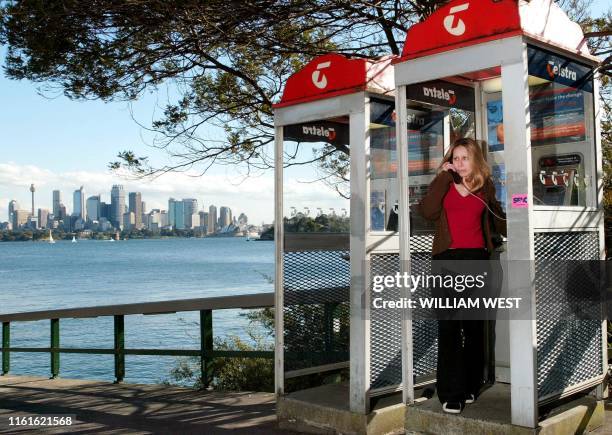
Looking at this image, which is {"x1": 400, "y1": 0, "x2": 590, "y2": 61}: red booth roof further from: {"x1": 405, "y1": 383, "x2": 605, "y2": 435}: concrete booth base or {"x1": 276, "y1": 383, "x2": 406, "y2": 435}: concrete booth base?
{"x1": 276, "y1": 383, "x2": 406, "y2": 435}: concrete booth base

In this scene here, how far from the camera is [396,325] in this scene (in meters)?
4.69

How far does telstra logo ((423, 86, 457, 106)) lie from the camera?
4250mm

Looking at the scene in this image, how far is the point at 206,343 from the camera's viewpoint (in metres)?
6.25

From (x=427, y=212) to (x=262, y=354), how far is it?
2427mm

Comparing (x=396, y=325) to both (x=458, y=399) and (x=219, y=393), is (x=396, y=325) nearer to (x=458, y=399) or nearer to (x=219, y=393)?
(x=458, y=399)

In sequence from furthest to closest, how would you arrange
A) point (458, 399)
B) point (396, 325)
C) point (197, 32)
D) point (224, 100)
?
point (224, 100)
point (197, 32)
point (396, 325)
point (458, 399)

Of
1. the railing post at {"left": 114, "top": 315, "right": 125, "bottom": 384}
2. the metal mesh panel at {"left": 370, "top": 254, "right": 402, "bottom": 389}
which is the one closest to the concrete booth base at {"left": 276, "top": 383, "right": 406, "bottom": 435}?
the metal mesh panel at {"left": 370, "top": 254, "right": 402, "bottom": 389}

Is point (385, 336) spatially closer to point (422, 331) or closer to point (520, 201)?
point (422, 331)

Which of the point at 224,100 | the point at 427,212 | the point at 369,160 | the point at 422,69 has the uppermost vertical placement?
the point at 224,100

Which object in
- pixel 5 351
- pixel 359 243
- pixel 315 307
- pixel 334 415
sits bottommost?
pixel 5 351

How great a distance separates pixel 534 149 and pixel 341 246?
1.57 meters

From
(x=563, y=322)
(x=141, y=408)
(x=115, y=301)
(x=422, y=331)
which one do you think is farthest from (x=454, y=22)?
(x=115, y=301)

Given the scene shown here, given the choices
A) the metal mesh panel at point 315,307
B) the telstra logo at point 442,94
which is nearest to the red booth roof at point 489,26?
the telstra logo at point 442,94

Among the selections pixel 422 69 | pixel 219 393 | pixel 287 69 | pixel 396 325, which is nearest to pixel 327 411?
pixel 396 325
